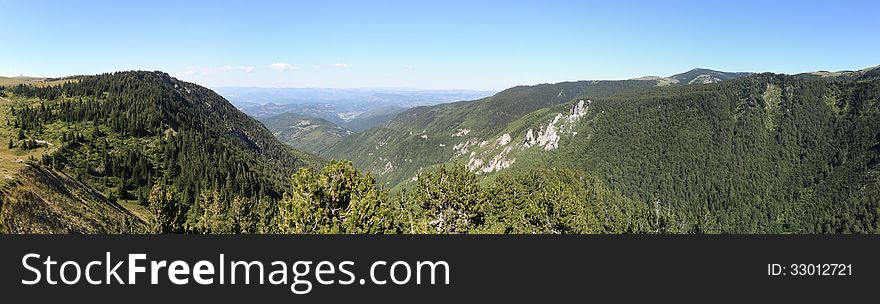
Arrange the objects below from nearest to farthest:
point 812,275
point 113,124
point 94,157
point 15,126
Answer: point 812,275 < point 94,157 < point 15,126 < point 113,124

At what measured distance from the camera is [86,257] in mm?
18969

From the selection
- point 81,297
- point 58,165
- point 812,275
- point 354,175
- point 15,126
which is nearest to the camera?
point 81,297

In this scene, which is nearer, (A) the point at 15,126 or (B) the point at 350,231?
(B) the point at 350,231

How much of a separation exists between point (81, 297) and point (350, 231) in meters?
18.9

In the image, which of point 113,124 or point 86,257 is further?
point 113,124

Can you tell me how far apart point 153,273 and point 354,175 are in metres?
23.1

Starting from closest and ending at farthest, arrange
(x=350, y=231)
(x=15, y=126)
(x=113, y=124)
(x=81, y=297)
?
(x=81, y=297) < (x=350, y=231) < (x=15, y=126) < (x=113, y=124)

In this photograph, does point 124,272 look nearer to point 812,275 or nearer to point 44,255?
point 44,255

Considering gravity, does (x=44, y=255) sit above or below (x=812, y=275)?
above

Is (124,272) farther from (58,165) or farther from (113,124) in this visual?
(113,124)

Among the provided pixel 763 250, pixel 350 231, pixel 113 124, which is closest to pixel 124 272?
pixel 350 231

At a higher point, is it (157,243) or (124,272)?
(157,243)

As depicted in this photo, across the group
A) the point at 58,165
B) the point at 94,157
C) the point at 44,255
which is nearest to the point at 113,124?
the point at 94,157

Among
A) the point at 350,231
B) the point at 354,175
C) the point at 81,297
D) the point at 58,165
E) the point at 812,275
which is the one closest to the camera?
the point at 81,297
